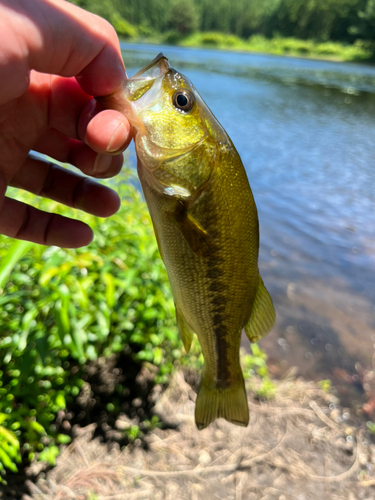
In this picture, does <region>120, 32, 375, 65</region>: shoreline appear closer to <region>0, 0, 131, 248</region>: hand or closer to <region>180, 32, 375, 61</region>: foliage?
<region>180, 32, 375, 61</region>: foliage

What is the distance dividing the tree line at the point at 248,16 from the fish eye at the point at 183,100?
84.0 metres

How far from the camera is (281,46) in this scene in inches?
2948

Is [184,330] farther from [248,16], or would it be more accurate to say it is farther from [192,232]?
[248,16]

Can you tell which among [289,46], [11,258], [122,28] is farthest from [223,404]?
[122,28]

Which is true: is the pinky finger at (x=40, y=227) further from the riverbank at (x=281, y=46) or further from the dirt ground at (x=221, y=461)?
the riverbank at (x=281, y=46)

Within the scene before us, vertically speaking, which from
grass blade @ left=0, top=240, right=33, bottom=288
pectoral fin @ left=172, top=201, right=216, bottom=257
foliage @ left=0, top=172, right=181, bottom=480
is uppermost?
pectoral fin @ left=172, top=201, right=216, bottom=257

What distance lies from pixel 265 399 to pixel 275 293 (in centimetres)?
265

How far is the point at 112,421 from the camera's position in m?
3.18

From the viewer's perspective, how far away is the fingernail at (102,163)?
5.94ft

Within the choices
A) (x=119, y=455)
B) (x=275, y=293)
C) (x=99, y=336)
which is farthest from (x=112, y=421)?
(x=275, y=293)

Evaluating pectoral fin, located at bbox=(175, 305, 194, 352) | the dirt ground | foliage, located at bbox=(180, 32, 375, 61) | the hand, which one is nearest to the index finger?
the hand

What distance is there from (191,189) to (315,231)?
7251 millimetres

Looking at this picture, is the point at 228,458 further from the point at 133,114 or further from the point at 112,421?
the point at 133,114

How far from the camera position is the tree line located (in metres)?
77.8
